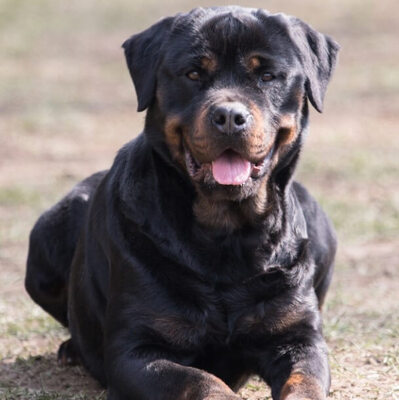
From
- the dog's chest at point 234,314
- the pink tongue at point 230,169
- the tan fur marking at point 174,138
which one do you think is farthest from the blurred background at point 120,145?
the tan fur marking at point 174,138

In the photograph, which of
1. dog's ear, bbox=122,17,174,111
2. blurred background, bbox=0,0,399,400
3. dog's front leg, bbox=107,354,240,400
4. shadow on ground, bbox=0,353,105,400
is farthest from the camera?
blurred background, bbox=0,0,399,400

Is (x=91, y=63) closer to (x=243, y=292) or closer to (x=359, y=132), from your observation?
(x=359, y=132)

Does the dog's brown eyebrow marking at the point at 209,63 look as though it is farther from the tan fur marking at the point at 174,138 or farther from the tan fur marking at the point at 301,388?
the tan fur marking at the point at 301,388

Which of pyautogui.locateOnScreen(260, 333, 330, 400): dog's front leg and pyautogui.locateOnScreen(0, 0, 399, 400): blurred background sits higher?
pyautogui.locateOnScreen(260, 333, 330, 400): dog's front leg

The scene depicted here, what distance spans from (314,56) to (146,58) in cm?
77

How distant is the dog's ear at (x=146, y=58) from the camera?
4.60m

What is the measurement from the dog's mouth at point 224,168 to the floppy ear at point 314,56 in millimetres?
519

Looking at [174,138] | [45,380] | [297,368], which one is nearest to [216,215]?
[174,138]

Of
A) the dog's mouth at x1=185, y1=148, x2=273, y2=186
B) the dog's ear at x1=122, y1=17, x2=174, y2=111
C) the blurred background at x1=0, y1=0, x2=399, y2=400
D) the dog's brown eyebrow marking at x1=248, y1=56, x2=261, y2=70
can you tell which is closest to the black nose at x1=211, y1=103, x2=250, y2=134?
the dog's mouth at x1=185, y1=148, x2=273, y2=186

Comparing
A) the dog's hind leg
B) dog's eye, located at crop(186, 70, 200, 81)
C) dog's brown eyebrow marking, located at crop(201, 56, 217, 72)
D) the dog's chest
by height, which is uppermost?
dog's brown eyebrow marking, located at crop(201, 56, 217, 72)

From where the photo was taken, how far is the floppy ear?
4.61m

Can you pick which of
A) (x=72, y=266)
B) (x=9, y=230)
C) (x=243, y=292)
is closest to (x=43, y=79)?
(x=9, y=230)

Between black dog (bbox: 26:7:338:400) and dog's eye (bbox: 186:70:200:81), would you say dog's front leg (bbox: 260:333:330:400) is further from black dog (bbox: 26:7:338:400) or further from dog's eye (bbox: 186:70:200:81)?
dog's eye (bbox: 186:70:200:81)

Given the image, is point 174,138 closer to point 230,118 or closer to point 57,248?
point 230,118
